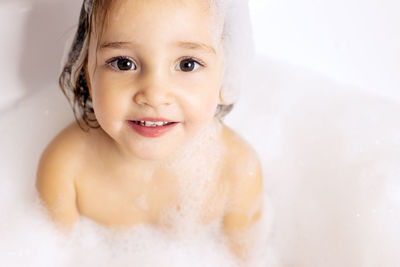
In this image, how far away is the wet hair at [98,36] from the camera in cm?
110

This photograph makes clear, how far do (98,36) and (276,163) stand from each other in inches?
26.9

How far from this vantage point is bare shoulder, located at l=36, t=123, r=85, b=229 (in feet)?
4.10

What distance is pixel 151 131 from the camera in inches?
42.4

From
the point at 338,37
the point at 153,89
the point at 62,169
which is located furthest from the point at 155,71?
the point at 338,37

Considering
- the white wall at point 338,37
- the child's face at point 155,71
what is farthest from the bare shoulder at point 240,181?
the white wall at point 338,37

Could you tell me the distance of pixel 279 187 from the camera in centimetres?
152

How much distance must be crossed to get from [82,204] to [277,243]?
0.49 metres

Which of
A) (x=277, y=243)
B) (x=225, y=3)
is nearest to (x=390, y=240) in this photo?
(x=277, y=243)

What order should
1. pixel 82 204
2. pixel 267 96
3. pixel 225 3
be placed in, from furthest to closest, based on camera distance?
pixel 267 96, pixel 82 204, pixel 225 3

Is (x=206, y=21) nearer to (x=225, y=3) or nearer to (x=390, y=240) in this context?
(x=225, y=3)

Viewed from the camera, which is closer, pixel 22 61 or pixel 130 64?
pixel 130 64

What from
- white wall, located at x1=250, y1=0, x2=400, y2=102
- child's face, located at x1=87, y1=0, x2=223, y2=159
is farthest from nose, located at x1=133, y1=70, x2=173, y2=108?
white wall, located at x1=250, y1=0, x2=400, y2=102

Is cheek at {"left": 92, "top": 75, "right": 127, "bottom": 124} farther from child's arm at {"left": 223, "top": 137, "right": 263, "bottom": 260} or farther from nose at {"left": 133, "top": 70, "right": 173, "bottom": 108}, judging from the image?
child's arm at {"left": 223, "top": 137, "right": 263, "bottom": 260}

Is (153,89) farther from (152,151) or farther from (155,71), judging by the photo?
(152,151)
